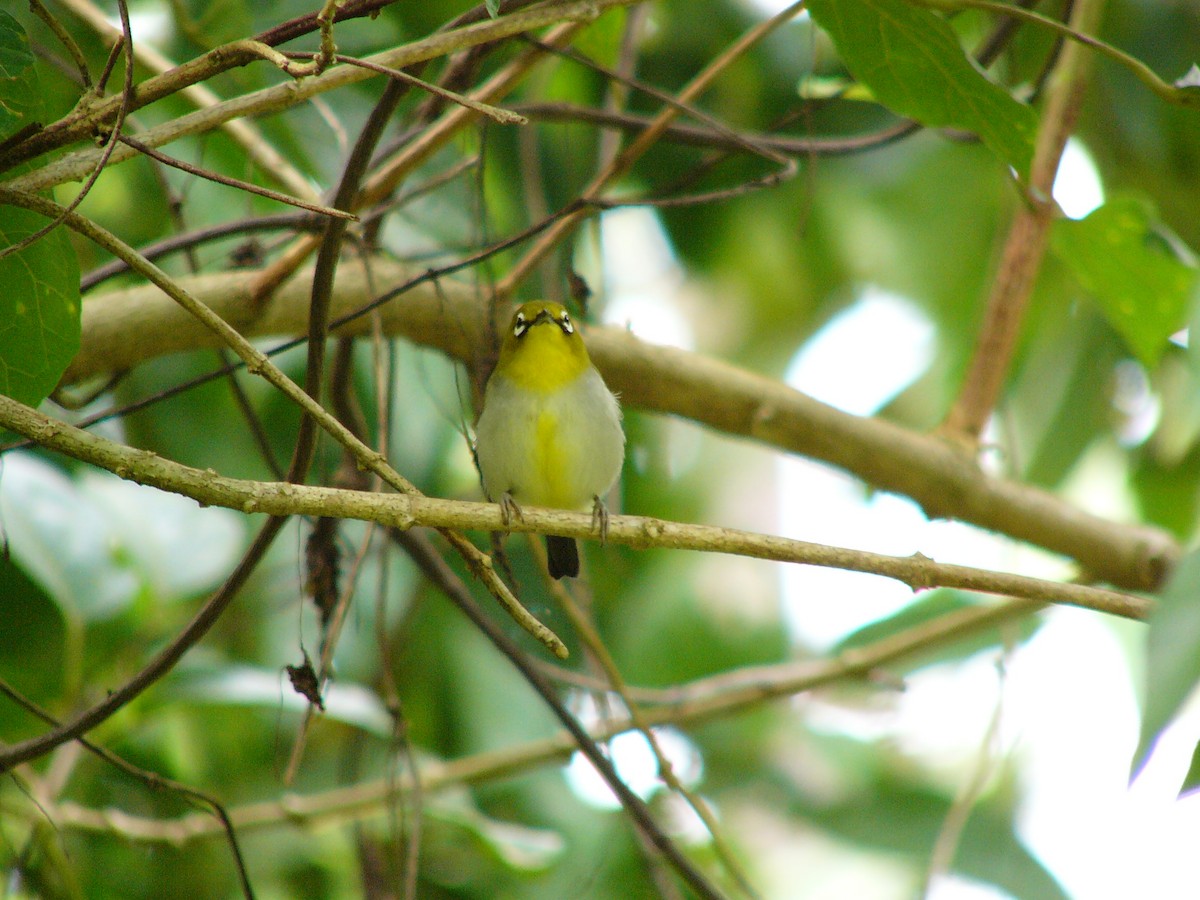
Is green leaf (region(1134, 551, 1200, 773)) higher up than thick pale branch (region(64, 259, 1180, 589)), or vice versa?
thick pale branch (region(64, 259, 1180, 589))

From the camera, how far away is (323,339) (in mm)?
2100

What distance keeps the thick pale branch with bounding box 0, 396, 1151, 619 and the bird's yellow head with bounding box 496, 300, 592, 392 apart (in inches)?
63.5

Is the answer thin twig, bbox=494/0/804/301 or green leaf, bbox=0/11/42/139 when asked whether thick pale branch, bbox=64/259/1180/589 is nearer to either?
thin twig, bbox=494/0/804/301

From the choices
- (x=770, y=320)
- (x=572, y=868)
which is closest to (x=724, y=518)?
(x=770, y=320)

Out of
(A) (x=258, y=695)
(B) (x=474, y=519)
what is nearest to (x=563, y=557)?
(A) (x=258, y=695)

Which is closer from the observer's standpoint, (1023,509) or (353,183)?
(353,183)

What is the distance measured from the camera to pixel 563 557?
12.9 feet

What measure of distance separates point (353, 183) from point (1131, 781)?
1.61m

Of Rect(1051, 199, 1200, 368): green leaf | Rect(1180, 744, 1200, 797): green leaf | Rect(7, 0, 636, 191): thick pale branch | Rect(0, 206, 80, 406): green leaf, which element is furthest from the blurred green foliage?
Rect(1180, 744, 1200, 797): green leaf

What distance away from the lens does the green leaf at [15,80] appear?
1.82 m

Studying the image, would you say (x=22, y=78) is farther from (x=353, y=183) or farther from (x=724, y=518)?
(x=724, y=518)

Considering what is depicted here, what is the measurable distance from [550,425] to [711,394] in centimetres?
66

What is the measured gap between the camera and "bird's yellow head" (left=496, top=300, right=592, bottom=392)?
3.81 metres

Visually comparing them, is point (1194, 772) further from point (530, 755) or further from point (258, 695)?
point (258, 695)
